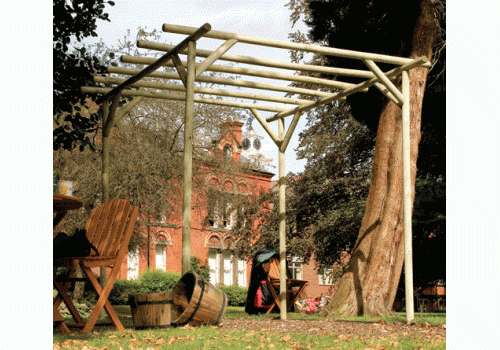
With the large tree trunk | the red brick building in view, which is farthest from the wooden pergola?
the red brick building

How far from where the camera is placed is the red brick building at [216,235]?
2005cm

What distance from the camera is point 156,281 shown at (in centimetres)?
2238

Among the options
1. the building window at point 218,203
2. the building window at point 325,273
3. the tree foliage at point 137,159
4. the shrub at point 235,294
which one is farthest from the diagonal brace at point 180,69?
the shrub at point 235,294

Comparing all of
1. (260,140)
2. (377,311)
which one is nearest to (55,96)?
(377,311)

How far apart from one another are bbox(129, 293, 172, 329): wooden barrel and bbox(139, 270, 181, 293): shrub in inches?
640

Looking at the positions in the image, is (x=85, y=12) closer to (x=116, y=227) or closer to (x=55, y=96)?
(x=55, y=96)

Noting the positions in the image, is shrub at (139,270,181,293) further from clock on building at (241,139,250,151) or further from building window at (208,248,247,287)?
clock on building at (241,139,250,151)

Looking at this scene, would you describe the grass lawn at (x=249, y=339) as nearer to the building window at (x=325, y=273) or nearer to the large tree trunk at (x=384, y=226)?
the large tree trunk at (x=384, y=226)

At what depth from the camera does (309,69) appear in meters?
7.59

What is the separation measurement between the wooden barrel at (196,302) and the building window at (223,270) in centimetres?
2834

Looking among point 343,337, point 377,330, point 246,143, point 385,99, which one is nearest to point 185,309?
point 343,337

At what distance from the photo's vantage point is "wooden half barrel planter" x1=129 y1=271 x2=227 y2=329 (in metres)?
6.03

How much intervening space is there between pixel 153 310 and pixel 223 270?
2975 cm
